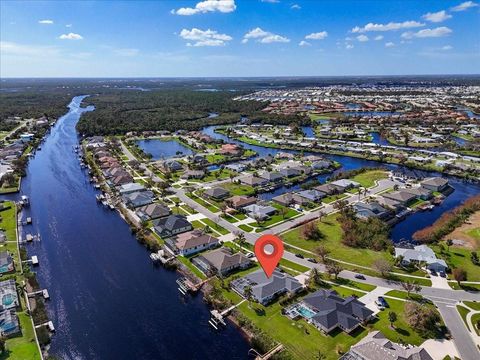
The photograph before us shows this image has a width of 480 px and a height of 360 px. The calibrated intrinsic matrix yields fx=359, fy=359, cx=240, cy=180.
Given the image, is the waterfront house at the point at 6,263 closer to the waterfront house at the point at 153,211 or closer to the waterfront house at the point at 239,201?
the waterfront house at the point at 153,211

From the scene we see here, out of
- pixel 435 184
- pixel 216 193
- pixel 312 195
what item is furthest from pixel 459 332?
pixel 435 184

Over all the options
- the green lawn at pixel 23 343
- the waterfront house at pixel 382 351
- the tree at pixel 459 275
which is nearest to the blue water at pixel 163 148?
the green lawn at pixel 23 343

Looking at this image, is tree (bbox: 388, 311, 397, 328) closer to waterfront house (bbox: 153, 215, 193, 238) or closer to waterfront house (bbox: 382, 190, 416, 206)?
waterfront house (bbox: 153, 215, 193, 238)

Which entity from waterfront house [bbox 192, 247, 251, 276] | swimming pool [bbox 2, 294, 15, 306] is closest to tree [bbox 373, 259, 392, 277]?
waterfront house [bbox 192, 247, 251, 276]

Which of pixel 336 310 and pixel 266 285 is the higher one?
pixel 266 285

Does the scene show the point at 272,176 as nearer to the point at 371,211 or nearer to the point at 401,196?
the point at 371,211
